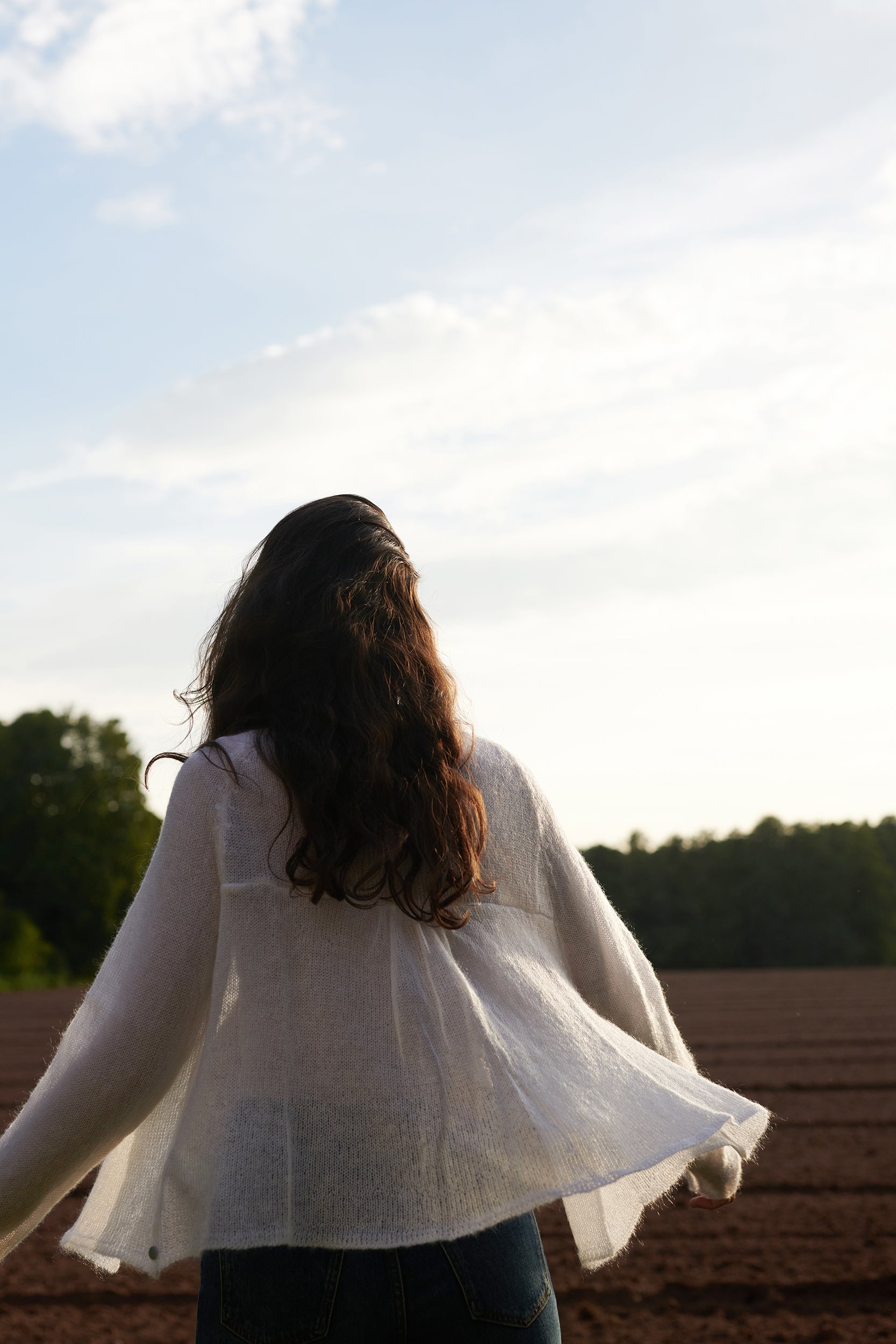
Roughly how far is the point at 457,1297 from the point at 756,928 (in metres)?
55.3

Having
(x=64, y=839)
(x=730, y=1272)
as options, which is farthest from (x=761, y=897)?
(x=730, y=1272)

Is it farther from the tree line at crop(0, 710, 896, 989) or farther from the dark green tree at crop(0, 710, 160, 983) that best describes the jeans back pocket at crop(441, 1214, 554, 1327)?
the dark green tree at crop(0, 710, 160, 983)

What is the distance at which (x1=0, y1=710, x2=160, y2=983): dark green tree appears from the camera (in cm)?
4209

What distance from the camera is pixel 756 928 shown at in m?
53.8

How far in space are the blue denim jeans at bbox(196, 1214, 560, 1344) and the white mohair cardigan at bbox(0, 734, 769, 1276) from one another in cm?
4

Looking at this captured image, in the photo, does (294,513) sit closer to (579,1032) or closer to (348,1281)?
(579,1032)

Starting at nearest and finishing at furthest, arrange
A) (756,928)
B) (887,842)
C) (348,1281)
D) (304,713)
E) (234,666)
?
(348,1281) → (304,713) → (234,666) → (756,928) → (887,842)

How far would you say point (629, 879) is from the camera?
2140 inches

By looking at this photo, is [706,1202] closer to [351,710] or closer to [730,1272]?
[351,710]

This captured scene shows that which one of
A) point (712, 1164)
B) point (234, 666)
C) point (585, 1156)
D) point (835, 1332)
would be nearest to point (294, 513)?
point (234, 666)

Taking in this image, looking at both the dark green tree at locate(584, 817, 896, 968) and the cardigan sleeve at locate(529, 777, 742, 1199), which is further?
the dark green tree at locate(584, 817, 896, 968)

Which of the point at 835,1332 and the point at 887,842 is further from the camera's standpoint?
the point at 887,842

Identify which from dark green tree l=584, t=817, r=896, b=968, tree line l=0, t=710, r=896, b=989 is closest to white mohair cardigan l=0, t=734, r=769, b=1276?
tree line l=0, t=710, r=896, b=989

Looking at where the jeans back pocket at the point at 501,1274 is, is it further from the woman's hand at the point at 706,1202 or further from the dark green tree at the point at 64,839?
the dark green tree at the point at 64,839
